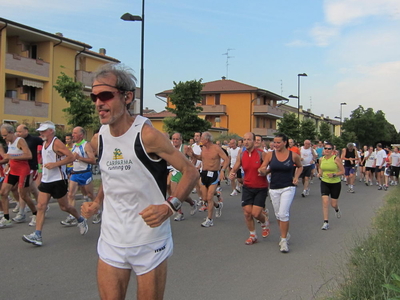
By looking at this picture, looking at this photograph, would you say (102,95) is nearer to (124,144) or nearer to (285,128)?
(124,144)

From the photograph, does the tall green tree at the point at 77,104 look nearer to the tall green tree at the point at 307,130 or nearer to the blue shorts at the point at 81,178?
the blue shorts at the point at 81,178

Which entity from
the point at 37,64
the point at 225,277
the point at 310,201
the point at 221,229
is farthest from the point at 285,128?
the point at 225,277

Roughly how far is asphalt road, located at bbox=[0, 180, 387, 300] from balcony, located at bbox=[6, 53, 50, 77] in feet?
71.2

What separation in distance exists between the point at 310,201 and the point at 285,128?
33518mm

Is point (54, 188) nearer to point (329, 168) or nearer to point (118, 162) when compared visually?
point (118, 162)

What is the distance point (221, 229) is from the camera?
352 inches

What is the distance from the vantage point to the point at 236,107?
60.4 m

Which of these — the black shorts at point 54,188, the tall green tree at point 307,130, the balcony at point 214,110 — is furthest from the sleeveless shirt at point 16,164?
the balcony at point 214,110

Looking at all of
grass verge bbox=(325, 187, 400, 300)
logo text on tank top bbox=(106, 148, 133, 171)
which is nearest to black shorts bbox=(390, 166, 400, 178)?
grass verge bbox=(325, 187, 400, 300)

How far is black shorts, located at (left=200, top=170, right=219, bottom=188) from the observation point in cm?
968

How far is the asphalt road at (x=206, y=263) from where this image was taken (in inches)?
197

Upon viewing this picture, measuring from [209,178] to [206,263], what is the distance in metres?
3.59

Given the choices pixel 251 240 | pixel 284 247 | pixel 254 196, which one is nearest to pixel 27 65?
pixel 254 196

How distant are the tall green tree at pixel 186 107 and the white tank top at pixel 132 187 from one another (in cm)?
2511
